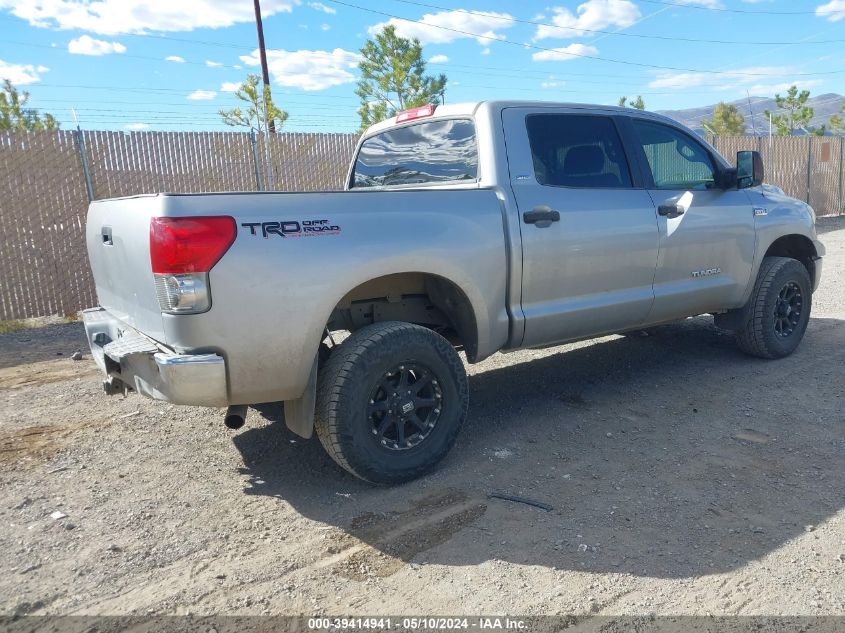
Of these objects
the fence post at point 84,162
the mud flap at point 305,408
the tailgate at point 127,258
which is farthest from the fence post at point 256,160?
the mud flap at point 305,408

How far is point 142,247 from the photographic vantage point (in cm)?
300

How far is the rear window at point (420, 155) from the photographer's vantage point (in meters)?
4.12

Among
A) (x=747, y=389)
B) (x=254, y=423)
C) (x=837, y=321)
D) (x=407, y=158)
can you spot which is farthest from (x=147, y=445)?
(x=837, y=321)

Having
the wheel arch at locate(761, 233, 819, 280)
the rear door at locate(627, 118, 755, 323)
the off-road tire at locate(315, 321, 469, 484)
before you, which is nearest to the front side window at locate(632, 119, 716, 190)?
the rear door at locate(627, 118, 755, 323)

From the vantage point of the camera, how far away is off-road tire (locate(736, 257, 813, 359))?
531 centimetres

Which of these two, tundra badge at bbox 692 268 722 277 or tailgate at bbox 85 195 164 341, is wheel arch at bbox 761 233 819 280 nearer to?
tundra badge at bbox 692 268 722 277

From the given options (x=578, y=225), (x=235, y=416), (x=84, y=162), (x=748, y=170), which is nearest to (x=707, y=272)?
(x=748, y=170)

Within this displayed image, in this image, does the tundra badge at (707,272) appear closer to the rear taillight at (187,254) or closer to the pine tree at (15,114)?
the rear taillight at (187,254)

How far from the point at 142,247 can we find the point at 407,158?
2123 mm

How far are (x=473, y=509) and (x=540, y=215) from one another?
1709 millimetres

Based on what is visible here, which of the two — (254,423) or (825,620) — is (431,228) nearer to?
(254,423)

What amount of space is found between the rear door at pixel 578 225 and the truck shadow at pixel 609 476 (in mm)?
679

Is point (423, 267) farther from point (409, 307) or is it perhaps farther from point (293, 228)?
point (293, 228)

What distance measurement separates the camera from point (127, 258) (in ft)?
10.6
